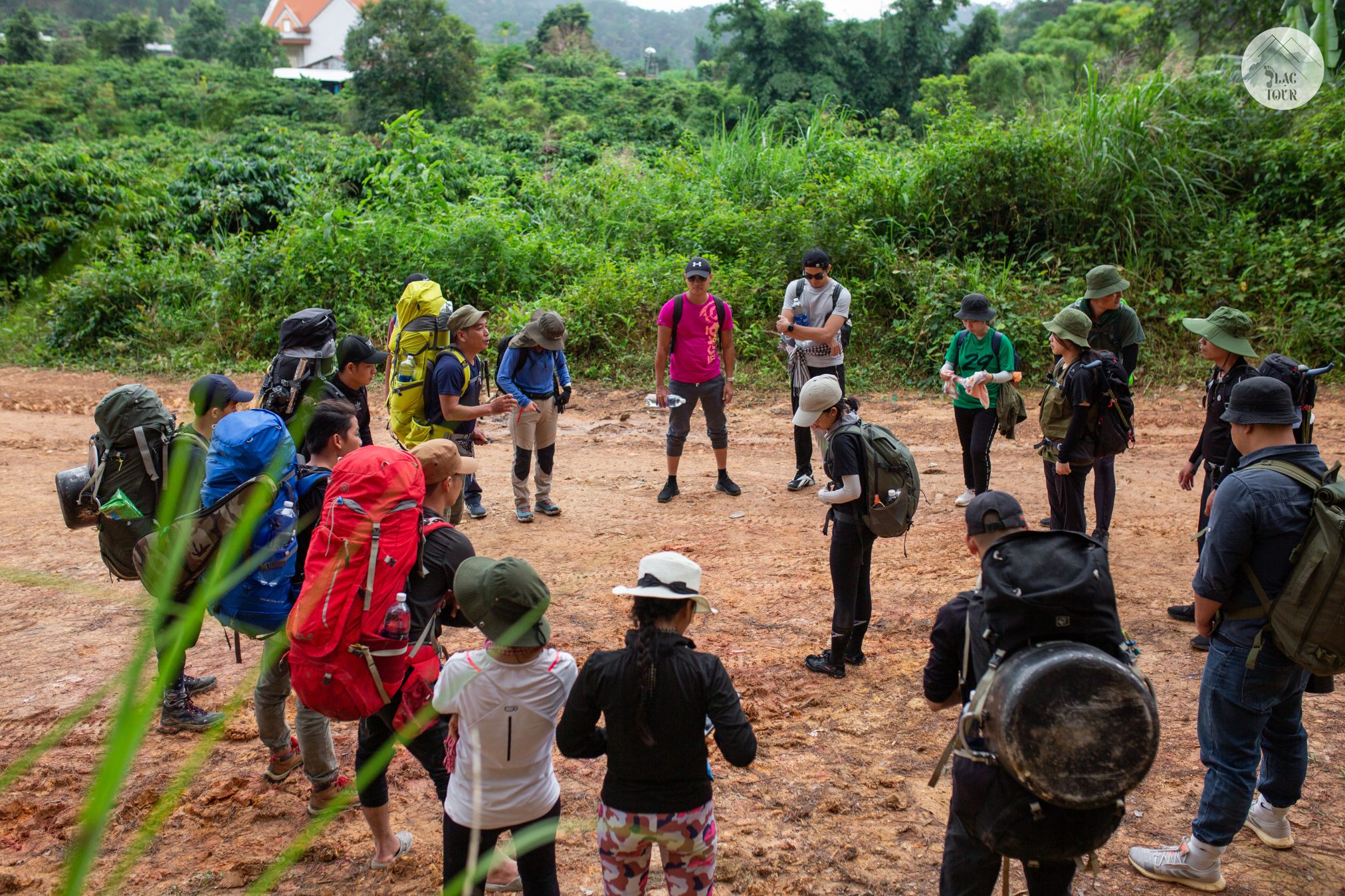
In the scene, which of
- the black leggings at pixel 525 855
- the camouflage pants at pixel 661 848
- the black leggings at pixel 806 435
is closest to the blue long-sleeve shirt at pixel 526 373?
the black leggings at pixel 806 435

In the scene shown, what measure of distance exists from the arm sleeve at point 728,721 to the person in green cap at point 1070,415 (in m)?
3.38

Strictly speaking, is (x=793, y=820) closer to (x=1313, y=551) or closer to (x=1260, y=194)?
(x=1313, y=551)

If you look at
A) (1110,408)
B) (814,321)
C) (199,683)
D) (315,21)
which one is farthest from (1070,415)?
(315,21)

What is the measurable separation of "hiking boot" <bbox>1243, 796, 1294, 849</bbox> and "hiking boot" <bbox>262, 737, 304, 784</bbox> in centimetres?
392

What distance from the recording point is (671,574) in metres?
2.73

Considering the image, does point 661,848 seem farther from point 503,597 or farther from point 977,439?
point 977,439

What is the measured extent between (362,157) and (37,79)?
14.1m

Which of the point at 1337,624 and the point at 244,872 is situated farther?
the point at 244,872

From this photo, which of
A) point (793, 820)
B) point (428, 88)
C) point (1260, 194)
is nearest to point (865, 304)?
point (1260, 194)

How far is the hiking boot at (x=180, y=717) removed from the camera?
4352 millimetres

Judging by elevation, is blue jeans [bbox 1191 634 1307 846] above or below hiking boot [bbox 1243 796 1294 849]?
above

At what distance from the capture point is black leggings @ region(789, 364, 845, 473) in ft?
24.6

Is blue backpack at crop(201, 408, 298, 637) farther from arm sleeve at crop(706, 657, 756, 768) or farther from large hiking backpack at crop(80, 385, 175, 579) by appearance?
arm sleeve at crop(706, 657, 756, 768)

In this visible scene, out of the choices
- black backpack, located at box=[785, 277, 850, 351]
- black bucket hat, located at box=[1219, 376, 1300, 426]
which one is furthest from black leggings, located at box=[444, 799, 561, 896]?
black backpack, located at box=[785, 277, 850, 351]
